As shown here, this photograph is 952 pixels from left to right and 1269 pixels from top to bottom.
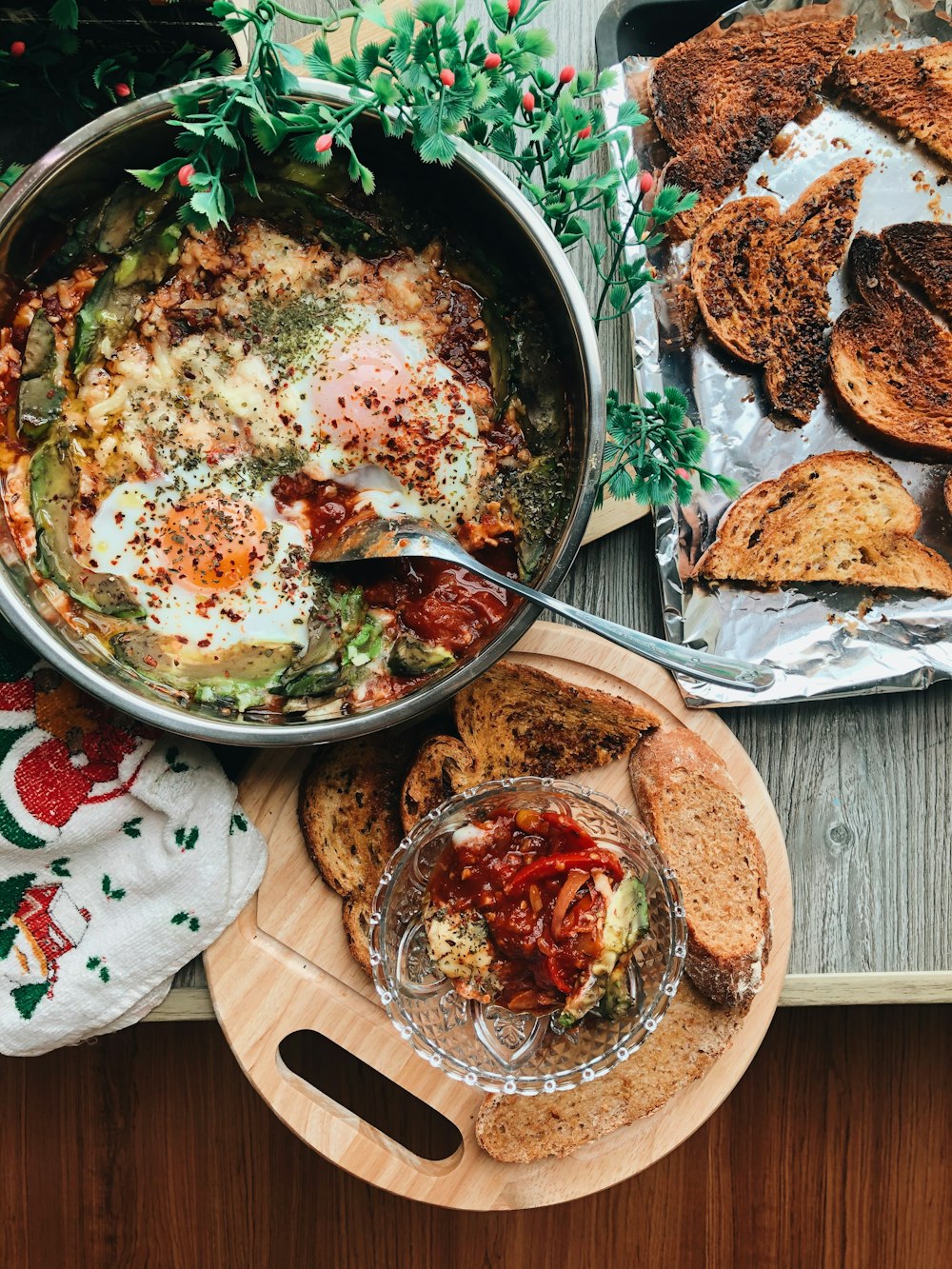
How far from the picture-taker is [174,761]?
280 cm

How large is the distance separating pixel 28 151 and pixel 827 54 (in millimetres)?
2358

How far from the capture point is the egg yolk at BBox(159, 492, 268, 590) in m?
2.68

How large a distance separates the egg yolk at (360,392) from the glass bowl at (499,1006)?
1030 mm

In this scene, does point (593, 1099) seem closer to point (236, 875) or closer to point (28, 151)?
point (236, 875)

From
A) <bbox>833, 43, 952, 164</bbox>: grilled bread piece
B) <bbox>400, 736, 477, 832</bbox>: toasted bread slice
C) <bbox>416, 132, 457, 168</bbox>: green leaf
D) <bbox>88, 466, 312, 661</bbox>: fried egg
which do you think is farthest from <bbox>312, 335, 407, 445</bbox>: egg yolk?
<bbox>833, 43, 952, 164</bbox>: grilled bread piece

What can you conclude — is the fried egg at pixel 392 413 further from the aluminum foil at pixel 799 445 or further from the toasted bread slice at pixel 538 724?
the aluminum foil at pixel 799 445

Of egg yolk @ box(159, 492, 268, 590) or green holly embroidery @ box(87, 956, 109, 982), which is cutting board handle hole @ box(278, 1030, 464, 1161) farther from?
egg yolk @ box(159, 492, 268, 590)

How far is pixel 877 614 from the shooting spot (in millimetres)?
3051

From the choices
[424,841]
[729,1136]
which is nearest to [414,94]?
[424,841]

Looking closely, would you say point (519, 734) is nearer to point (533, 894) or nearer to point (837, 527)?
point (533, 894)

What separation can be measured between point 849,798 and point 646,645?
1052 millimetres

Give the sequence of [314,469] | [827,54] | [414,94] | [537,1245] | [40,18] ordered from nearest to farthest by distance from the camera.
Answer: [414,94], [40,18], [314,469], [827,54], [537,1245]

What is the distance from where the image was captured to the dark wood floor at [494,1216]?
145 inches

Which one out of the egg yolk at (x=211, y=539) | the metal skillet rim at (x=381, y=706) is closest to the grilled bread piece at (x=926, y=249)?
the metal skillet rim at (x=381, y=706)
